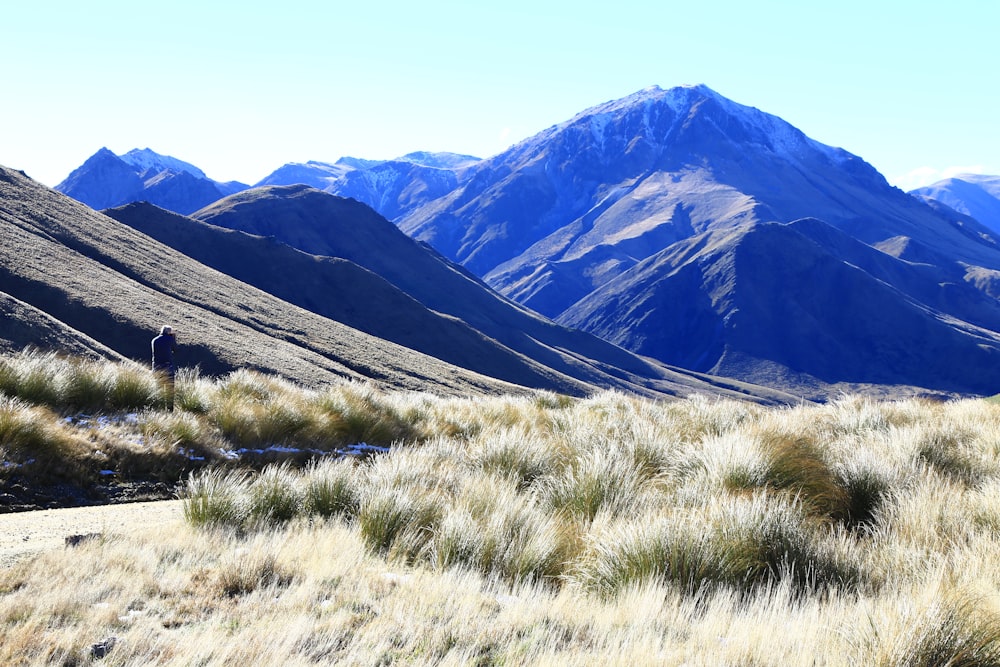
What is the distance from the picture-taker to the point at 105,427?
32.8 feet

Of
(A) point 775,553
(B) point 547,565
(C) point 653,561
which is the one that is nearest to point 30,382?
(B) point 547,565

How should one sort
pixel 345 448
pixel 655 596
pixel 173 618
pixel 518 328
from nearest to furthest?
pixel 173 618 < pixel 655 596 < pixel 345 448 < pixel 518 328

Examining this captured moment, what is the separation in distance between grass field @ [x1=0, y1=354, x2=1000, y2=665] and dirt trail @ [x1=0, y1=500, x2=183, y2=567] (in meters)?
0.54

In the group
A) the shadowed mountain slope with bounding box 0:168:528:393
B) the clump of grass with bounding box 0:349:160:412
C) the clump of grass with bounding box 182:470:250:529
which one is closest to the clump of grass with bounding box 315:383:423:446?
the clump of grass with bounding box 0:349:160:412

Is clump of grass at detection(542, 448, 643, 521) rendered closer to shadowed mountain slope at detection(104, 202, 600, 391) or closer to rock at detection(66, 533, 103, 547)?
rock at detection(66, 533, 103, 547)

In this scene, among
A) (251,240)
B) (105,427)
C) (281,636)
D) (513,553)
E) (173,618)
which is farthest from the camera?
(251,240)

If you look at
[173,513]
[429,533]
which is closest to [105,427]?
[173,513]

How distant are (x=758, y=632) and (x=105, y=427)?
8.96 meters

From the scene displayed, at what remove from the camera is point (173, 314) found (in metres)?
54.9

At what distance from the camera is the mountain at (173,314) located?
47.5m

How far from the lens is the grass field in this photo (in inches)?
149

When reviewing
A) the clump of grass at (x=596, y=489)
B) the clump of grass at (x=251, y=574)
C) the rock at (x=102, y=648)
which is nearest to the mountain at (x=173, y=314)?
the clump of grass at (x=596, y=489)

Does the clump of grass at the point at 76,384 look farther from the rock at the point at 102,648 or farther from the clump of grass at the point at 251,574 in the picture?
the rock at the point at 102,648

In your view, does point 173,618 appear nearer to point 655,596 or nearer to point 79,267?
point 655,596
